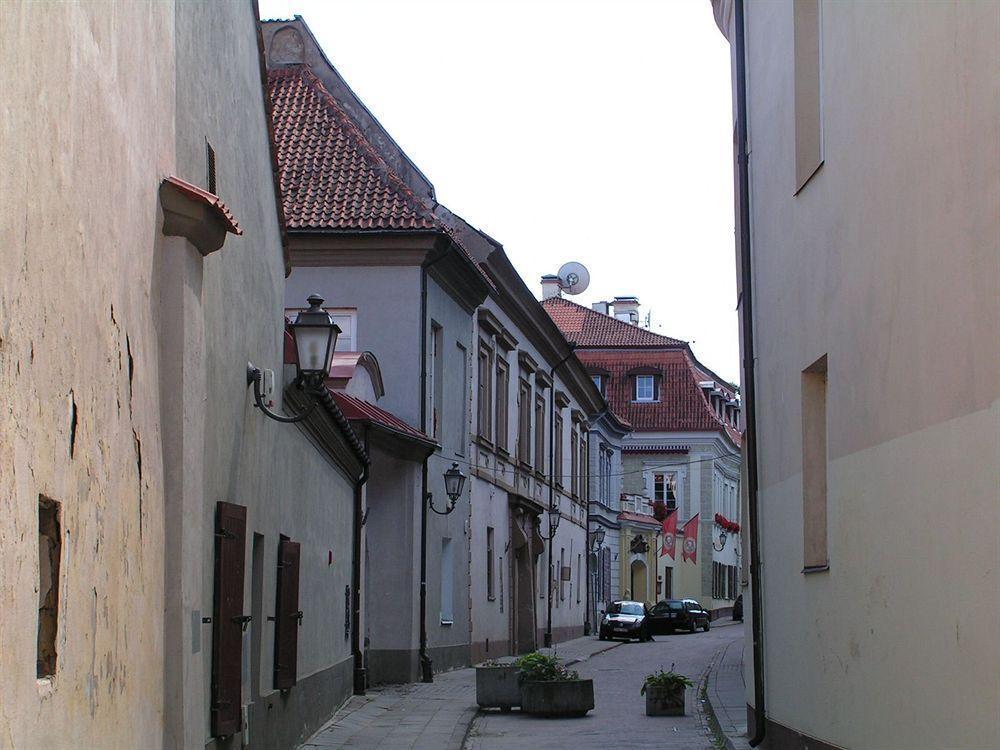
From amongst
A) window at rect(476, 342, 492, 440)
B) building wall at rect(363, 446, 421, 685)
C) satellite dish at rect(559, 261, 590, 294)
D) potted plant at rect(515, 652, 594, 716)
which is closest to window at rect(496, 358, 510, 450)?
window at rect(476, 342, 492, 440)

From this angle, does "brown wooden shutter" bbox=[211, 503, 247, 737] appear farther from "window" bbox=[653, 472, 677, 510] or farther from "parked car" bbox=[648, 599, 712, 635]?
"window" bbox=[653, 472, 677, 510]

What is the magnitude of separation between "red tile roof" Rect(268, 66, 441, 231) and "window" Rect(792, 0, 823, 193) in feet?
45.5

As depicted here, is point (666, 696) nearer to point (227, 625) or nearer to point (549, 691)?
point (549, 691)

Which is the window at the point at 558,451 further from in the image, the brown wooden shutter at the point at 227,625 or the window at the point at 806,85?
the brown wooden shutter at the point at 227,625

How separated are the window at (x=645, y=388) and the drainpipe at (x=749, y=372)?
2176 inches

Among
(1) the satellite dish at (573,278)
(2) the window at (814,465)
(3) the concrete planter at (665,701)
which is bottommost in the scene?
(3) the concrete planter at (665,701)

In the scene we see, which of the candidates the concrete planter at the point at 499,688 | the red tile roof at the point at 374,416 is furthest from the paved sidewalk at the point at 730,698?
the red tile roof at the point at 374,416

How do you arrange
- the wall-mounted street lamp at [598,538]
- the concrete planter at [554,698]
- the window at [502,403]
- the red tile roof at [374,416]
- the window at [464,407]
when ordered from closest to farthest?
the concrete planter at [554,698]
the red tile roof at [374,416]
the window at [464,407]
the window at [502,403]
the wall-mounted street lamp at [598,538]

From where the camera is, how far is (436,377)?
28.1m

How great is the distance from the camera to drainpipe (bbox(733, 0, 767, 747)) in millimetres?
14508

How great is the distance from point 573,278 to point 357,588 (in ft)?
157

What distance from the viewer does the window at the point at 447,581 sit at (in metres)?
28.9

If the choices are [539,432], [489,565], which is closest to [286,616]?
[489,565]

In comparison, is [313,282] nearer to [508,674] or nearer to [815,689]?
[508,674]
